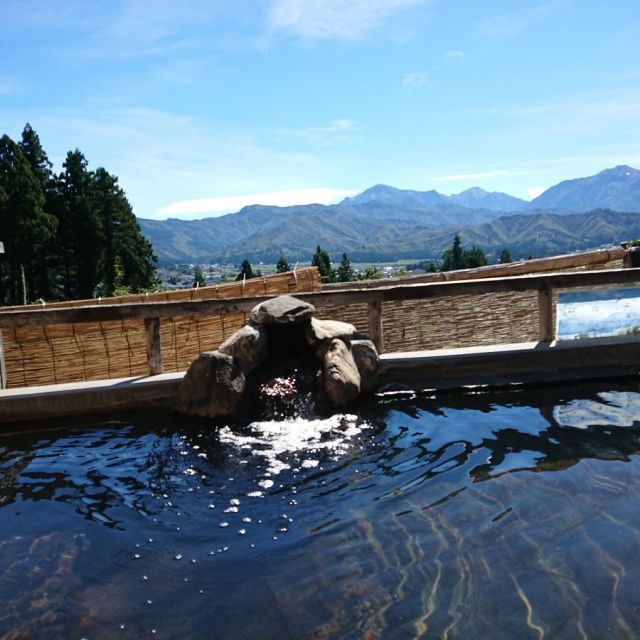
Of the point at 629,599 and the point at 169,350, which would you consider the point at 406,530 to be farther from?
the point at 169,350

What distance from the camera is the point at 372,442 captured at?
4.96 meters

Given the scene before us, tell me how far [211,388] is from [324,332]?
1.28 meters

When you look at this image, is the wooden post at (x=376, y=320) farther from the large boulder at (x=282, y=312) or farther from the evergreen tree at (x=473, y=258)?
the evergreen tree at (x=473, y=258)

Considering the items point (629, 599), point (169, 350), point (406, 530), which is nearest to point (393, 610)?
point (406, 530)

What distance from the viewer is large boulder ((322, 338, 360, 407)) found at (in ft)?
18.6

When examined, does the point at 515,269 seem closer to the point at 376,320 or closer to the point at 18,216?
the point at 376,320

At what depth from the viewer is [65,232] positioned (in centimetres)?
4081

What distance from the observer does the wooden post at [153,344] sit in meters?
6.16

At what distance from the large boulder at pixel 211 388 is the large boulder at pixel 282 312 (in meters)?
0.62

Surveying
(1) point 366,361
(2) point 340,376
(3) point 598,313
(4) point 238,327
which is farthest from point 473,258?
(2) point 340,376

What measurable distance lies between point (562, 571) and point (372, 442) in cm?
208

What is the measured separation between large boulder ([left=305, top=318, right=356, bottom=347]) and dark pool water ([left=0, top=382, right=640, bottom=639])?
0.99 meters

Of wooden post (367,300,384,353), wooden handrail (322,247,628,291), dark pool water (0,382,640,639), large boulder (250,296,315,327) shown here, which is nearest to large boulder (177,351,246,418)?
dark pool water (0,382,640,639)

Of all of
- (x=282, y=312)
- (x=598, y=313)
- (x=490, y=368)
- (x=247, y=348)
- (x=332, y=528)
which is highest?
(x=282, y=312)
